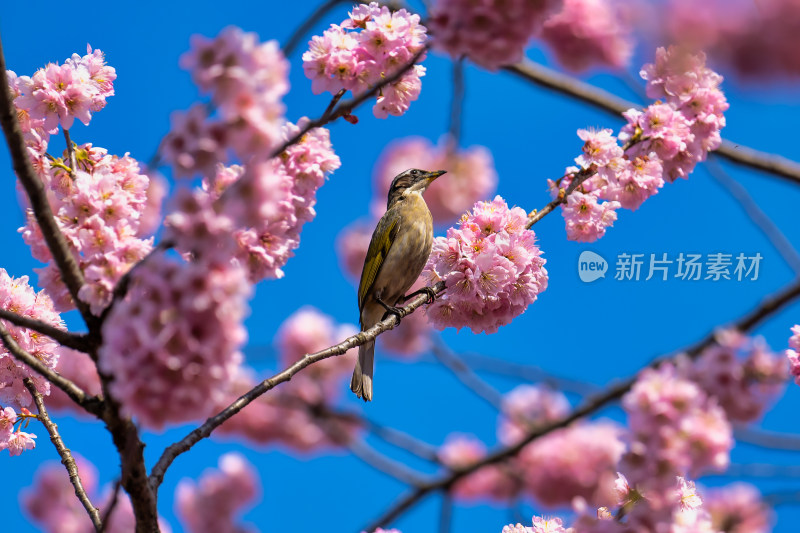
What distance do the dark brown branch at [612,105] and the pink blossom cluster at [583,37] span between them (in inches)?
42.6

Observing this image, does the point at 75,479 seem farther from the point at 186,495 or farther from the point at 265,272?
the point at 186,495

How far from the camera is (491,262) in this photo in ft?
11.2

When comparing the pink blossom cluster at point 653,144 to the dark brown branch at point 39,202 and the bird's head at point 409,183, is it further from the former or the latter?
the bird's head at point 409,183

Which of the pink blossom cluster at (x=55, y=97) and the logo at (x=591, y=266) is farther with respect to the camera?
the logo at (x=591, y=266)

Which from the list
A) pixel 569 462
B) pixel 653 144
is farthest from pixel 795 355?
pixel 569 462

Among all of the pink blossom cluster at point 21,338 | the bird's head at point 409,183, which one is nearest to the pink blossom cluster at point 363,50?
the pink blossom cluster at point 21,338

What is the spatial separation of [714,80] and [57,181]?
2.94 metres

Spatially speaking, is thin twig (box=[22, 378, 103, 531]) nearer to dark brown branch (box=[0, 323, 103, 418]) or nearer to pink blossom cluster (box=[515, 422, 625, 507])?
dark brown branch (box=[0, 323, 103, 418])

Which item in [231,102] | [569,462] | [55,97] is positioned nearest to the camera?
[231,102]

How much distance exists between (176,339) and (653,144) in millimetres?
2521

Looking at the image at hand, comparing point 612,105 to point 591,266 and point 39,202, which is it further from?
point 39,202

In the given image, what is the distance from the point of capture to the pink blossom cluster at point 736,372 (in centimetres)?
189

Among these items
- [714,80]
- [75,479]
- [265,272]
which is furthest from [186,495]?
[714,80]

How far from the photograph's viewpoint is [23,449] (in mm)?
3168
